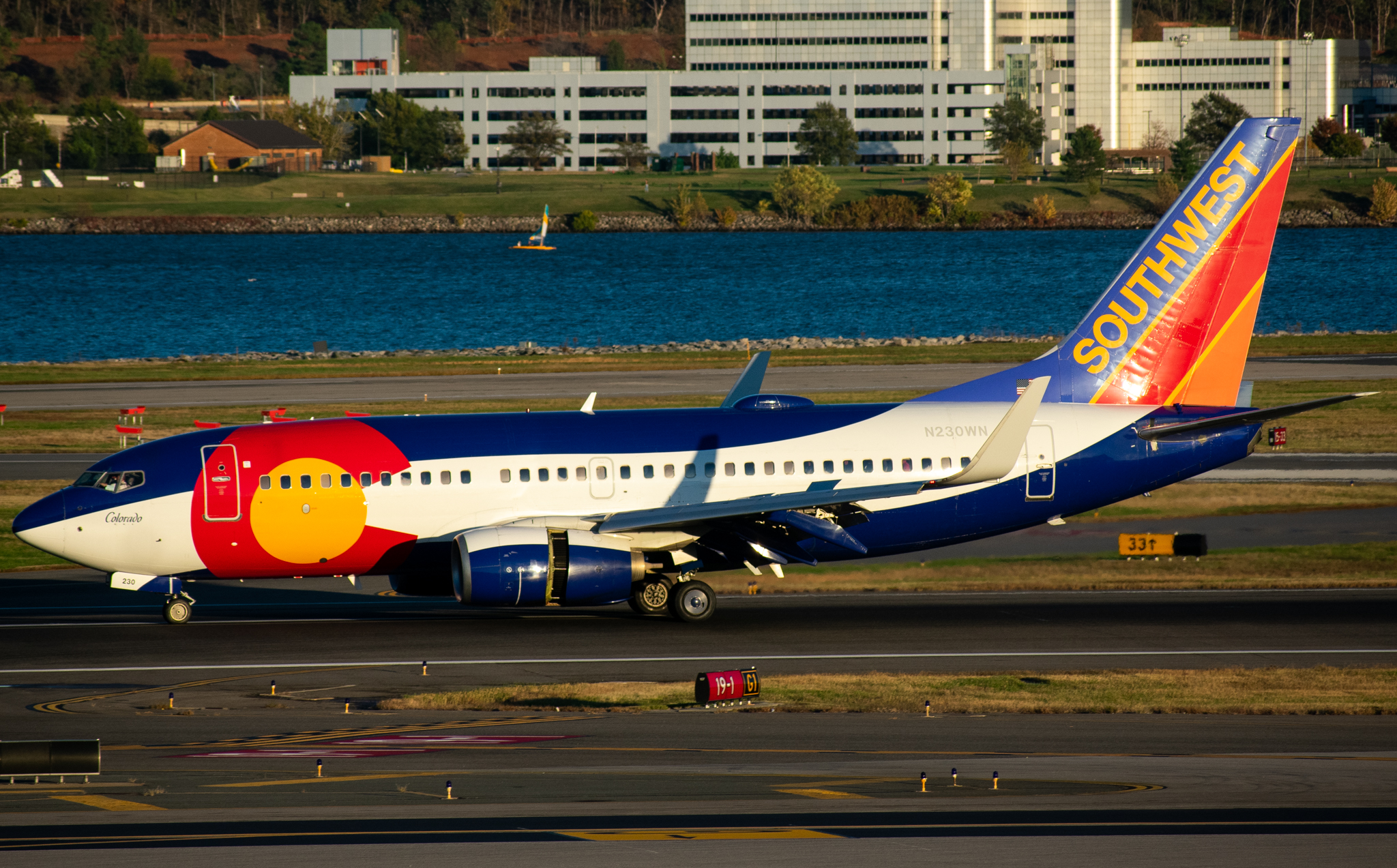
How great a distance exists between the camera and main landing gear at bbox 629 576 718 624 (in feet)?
92.2

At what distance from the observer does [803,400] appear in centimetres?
3200

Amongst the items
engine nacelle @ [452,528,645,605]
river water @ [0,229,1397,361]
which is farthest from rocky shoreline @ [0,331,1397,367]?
engine nacelle @ [452,528,645,605]

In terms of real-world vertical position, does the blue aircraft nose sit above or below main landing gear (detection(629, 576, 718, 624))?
above

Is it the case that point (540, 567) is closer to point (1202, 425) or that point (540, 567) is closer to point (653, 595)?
point (653, 595)

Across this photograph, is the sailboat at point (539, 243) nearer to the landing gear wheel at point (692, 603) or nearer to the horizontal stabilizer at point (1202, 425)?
the horizontal stabilizer at point (1202, 425)

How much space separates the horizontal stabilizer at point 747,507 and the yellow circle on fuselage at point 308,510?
4758mm

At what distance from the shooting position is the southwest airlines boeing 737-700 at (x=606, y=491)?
26922mm

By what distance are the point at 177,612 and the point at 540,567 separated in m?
7.59

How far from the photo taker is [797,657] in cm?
2508

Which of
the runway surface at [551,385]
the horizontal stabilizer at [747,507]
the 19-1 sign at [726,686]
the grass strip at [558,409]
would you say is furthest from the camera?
the runway surface at [551,385]

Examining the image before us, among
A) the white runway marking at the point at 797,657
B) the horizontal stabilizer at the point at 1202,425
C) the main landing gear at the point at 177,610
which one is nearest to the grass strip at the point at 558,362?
the horizontal stabilizer at the point at 1202,425

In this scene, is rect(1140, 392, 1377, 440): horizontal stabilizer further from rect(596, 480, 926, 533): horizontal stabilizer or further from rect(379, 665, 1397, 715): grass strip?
rect(379, 665, 1397, 715): grass strip

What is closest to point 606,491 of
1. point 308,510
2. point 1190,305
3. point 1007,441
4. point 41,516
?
point 308,510

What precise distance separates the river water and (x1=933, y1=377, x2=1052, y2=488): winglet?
2713 inches
